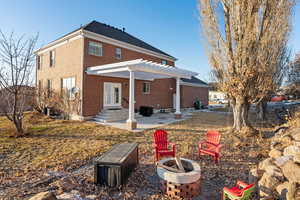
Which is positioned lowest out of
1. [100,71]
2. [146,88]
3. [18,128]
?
[18,128]

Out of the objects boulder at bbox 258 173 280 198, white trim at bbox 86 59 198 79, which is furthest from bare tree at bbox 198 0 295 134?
boulder at bbox 258 173 280 198

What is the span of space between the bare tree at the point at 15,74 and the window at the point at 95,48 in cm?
393

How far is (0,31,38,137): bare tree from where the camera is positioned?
24.1 ft

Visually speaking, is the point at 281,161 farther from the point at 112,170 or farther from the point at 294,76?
the point at 294,76

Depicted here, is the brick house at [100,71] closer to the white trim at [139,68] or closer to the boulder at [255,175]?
the white trim at [139,68]

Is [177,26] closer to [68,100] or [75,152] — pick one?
[68,100]

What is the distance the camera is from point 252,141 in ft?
21.5

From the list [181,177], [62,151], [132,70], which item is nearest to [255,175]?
[181,177]

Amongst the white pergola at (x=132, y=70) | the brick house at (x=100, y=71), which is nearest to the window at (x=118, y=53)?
the brick house at (x=100, y=71)

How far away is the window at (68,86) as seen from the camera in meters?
12.0

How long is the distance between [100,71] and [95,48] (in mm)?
2534

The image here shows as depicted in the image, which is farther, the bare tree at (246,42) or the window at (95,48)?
the window at (95,48)

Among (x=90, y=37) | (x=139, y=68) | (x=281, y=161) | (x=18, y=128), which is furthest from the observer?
(x=90, y=37)

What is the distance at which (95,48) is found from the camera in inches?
475
